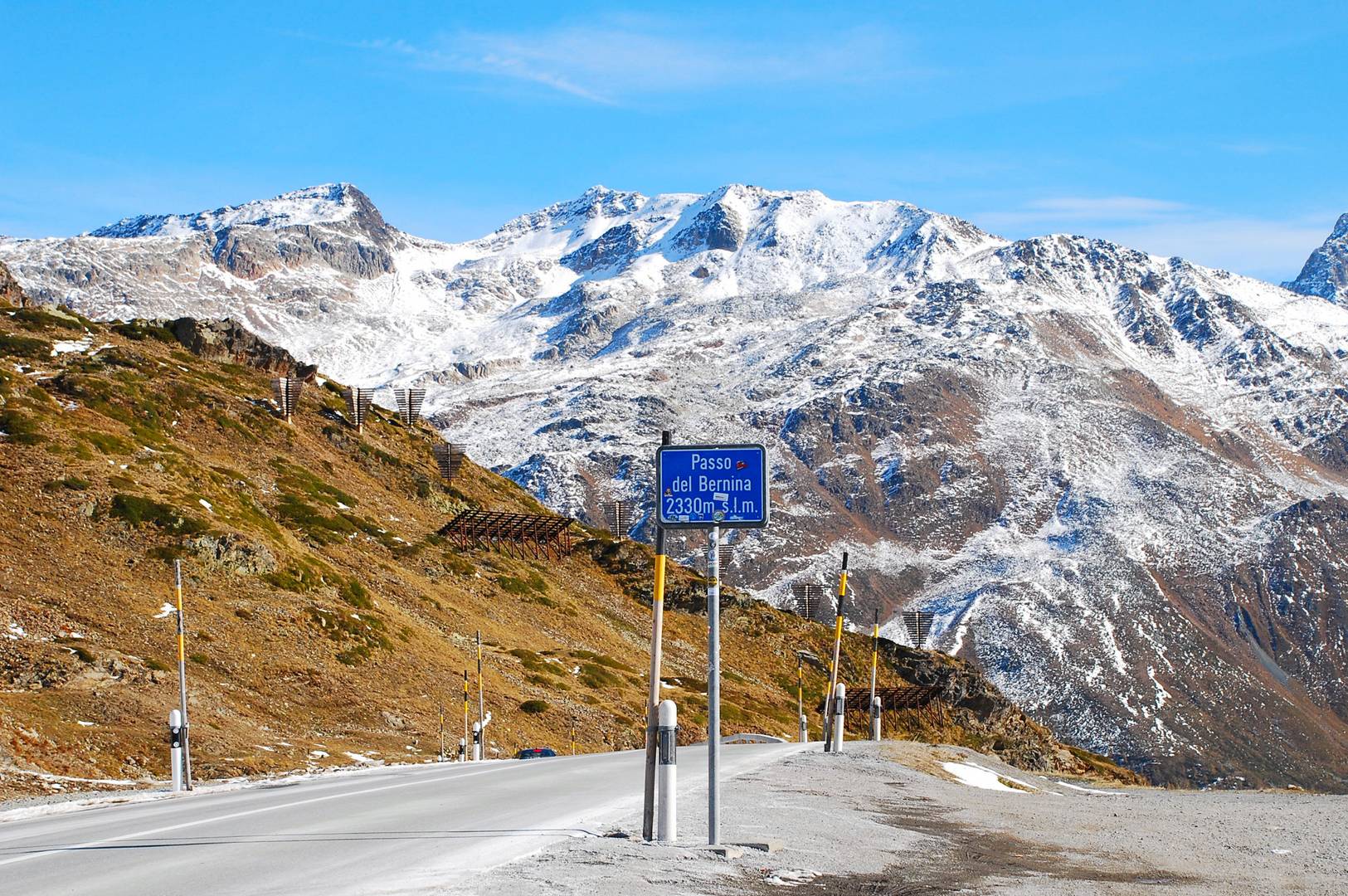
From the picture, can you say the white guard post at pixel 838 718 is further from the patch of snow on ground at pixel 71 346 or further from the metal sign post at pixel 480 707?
the patch of snow on ground at pixel 71 346

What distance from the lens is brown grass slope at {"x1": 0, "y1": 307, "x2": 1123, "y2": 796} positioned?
121 ft

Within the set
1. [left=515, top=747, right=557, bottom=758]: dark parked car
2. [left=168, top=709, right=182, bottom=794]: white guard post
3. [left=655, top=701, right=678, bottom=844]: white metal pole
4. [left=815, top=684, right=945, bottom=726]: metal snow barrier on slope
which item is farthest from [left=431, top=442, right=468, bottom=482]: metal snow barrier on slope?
[left=655, top=701, right=678, bottom=844]: white metal pole

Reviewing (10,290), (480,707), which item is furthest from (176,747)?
(10,290)

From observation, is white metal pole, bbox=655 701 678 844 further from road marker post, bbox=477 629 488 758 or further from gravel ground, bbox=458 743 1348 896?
road marker post, bbox=477 629 488 758

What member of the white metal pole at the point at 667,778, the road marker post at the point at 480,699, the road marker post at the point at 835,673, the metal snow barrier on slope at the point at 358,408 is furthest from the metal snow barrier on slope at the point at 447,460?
the white metal pole at the point at 667,778

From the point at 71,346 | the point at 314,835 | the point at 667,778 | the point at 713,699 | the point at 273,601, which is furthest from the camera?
the point at 71,346

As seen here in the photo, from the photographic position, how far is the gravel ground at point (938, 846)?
516 inches

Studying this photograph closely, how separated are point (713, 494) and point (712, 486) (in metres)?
0.09

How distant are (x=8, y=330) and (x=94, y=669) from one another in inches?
2242

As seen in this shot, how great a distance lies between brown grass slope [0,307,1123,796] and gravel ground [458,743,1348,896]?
15.4 m

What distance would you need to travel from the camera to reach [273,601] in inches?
2023

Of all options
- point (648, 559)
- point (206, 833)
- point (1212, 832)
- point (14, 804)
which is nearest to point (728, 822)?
point (206, 833)

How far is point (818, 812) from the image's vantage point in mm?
19547

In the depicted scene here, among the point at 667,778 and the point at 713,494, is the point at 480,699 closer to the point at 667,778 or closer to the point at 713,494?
the point at 667,778
